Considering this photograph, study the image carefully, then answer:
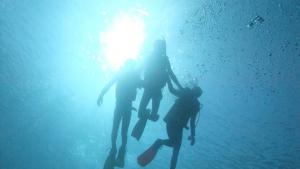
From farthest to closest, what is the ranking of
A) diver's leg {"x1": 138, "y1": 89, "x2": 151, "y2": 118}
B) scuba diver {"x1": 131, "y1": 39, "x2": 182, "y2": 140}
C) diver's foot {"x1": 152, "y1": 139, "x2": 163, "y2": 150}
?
diver's leg {"x1": 138, "y1": 89, "x2": 151, "y2": 118}, scuba diver {"x1": 131, "y1": 39, "x2": 182, "y2": 140}, diver's foot {"x1": 152, "y1": 139, "x2": 163, "y2": 150}

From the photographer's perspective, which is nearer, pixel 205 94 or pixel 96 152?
pixel 205 94

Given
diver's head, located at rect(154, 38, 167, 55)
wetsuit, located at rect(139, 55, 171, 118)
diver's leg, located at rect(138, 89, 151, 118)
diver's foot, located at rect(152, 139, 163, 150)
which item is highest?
diver's head, located at rect(154, 38, 167, 55)

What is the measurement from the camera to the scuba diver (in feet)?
27.1

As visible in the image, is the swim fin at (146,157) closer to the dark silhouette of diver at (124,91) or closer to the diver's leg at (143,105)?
the dark silhouette of diver at (124,91)

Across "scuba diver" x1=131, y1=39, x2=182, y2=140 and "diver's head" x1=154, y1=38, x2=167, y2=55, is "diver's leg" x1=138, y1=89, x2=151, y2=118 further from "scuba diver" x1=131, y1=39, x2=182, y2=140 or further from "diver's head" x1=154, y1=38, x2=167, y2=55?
"diver's head" x1=154, y1=38, x2=167, y2=55

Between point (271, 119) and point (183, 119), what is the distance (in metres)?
16.9

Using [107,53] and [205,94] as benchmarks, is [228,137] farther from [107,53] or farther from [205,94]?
[107,53]

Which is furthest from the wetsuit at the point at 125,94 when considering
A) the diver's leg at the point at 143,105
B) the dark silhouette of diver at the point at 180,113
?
the dark silhouette of diver at the point at 180,113

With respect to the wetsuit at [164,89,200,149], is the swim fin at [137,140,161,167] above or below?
below

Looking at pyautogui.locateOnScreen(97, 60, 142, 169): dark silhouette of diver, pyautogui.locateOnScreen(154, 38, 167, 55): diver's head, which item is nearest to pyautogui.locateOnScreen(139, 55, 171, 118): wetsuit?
pyautogui.locateOnScreen(154, 38, 167, 55): diver's head

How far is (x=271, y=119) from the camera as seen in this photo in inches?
914

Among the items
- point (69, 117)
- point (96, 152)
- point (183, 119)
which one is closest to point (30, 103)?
point (69, 117)

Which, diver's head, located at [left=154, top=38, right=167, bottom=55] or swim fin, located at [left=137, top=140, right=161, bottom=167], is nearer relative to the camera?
swim fin, located at [left=137, top=140, right=161, bottom=167]

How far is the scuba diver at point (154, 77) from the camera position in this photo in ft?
27.1
